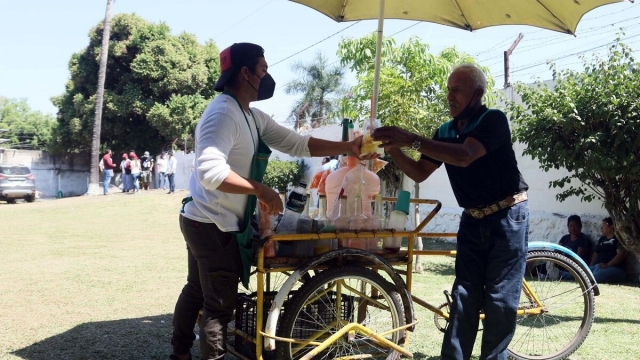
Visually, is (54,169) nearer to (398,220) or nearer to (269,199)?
(398,220)

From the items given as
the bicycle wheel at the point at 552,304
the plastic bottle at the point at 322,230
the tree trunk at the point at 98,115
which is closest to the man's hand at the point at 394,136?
the plastic bottle at the point at 322,230

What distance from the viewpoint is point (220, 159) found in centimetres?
302

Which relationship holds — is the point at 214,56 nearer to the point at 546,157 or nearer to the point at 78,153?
the point at 78,153

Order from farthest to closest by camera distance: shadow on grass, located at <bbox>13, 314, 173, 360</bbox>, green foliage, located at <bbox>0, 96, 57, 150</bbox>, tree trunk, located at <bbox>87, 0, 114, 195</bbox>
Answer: green foliage, located at <bbox>0, 96, 57, 150</bbox>, tree trunk, located at <bbox>87, 0, 114, 195</bbox>, shadow on grass, located at <bbox>13, 314, 173, 360</bbox>

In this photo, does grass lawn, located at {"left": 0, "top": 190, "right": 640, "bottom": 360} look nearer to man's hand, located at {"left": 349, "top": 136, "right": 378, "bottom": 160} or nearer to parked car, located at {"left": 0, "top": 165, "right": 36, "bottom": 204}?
man's hand, located at {"left": 349, "top": 136, "right": 378, "bottom": 160}

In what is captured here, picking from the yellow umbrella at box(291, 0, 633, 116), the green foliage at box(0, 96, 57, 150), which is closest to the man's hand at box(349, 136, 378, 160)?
the yellow umbrella at box(291, 0, 633, 116)

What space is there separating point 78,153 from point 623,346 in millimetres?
34664

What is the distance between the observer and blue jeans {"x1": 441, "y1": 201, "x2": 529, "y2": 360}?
11.0ft

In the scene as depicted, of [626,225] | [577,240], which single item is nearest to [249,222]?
[626,225]

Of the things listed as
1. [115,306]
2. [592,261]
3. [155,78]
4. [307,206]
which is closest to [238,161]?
[307,206]

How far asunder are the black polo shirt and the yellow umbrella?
1.31 m

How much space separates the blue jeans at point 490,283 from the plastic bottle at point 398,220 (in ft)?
1.28

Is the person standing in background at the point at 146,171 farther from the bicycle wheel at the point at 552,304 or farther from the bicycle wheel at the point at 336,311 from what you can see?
the bicycle wheel at the point at 336,311

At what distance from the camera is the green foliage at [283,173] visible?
20172 millimetres
